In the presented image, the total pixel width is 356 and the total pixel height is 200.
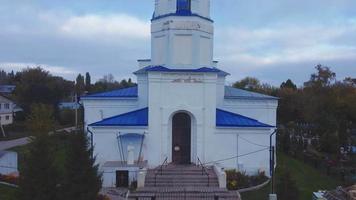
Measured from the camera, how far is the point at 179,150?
29.2 m

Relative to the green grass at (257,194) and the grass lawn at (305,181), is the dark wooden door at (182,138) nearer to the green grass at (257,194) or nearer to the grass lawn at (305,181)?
the green grass at (257,194)

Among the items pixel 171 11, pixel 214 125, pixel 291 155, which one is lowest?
pixel 291 155

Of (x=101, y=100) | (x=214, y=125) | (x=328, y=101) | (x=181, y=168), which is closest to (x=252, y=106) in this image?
(x=214, y=125)

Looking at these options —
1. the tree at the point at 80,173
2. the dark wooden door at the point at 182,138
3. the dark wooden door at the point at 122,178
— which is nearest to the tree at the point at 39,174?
the tree at the point at 80,173

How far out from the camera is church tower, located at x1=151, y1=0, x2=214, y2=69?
96.0 ft

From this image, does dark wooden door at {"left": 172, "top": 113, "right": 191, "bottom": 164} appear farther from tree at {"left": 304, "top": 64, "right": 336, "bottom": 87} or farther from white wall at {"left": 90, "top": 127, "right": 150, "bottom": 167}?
tree at {"left": 304, "top": 64, "right": 336, "bottom": 87}

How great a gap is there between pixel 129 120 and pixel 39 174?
1200cm

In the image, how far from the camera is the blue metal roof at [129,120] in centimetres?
2827

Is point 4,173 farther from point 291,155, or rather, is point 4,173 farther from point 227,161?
point 291,155

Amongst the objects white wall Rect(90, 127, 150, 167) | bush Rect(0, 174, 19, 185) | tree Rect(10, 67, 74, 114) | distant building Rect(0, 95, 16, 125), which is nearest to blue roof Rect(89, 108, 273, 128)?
white wall Rect(90, 127, 150, 167)

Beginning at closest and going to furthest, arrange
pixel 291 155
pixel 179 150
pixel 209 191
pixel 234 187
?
pixel 209 191
pixel 234 187
pixel 179 150
pixel 291 155

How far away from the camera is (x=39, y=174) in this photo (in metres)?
17.0

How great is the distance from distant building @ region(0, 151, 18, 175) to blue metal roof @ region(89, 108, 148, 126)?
4.90 metres

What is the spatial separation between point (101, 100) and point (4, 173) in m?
8.05
